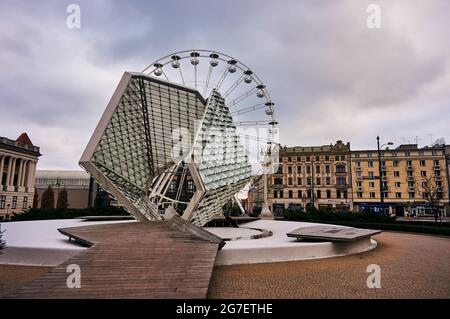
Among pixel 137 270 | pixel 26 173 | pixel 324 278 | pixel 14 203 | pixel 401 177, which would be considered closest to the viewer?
pixel 137 270

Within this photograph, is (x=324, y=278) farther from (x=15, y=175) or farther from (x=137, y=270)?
(x=15, y=175)

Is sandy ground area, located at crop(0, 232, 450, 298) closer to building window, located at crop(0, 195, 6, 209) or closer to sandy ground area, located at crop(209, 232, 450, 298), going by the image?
sandy ground area, located at crop(209, 232, 450, 298)

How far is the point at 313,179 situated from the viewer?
73188 millimetres

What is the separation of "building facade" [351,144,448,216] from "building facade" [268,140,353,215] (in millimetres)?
3312

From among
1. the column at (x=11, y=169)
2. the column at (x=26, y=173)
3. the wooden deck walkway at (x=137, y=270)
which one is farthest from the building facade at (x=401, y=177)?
the column at (x=11, y=169)

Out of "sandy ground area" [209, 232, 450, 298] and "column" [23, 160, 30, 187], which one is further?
"column" [23, 160, 30, 187]

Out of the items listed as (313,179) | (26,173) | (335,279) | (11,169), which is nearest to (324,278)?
(335,279)

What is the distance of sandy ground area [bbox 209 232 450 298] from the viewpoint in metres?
8.31

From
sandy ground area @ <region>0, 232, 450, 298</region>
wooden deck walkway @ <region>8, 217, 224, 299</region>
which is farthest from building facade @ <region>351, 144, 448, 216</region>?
wooden deck walkway @ <region>8, 217, 224, 299</region>

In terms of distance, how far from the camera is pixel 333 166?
72938 millimetres

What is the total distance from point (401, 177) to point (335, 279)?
73.7 metres

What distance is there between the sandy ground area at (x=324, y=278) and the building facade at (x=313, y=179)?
193ft
